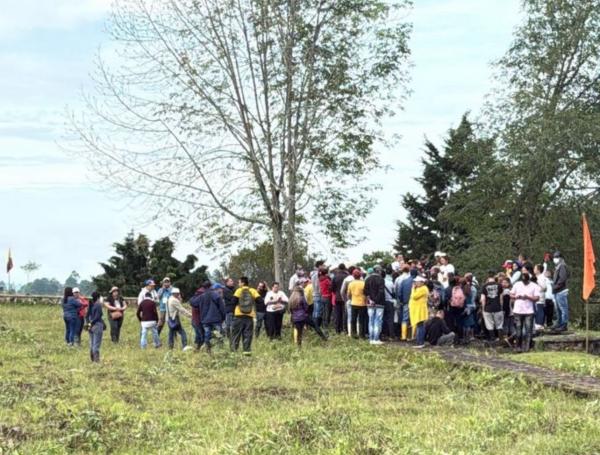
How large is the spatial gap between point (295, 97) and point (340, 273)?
255 inches

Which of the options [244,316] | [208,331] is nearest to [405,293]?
[244,316]

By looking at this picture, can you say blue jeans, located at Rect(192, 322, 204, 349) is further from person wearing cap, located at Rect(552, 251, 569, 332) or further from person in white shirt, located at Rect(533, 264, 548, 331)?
person wearing cap, located at Rect(552, 251, 569, 332)

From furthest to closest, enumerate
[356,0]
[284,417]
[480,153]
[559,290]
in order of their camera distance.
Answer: [480,153] < [356,0] < [559,290] < [284,417]

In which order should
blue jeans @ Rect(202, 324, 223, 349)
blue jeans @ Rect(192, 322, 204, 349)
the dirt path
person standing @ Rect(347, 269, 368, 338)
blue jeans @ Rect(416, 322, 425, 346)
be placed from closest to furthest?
the dirt path → blue jeans @ Rect(416, 322, 425, 346) → blue jeans @ Rect(202, 324, 223, 349) → blue jeans @ Rect(192, 322, 204, 349) → person standing @ Rect(347, 269, 368, 338)

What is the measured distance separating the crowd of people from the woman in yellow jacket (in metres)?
0.02

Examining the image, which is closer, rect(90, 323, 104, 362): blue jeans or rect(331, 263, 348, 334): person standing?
rect(90, 323, 104, 362): blue jeans

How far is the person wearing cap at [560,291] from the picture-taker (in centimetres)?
2172

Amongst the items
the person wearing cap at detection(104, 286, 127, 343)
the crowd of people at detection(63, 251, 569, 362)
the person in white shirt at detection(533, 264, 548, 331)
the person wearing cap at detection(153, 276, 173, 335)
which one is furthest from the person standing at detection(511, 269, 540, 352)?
the person wearing cap at detection(104, 286, 127, 343)

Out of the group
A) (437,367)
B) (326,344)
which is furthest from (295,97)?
(437,367)

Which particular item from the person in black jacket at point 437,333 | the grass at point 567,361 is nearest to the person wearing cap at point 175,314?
the person in black jacket at point 437,333

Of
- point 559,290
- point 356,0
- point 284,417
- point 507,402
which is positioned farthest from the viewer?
point 356,0

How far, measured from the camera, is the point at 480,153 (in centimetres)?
3769

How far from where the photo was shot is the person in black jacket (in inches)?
840

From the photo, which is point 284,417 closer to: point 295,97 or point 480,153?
point 295,97
